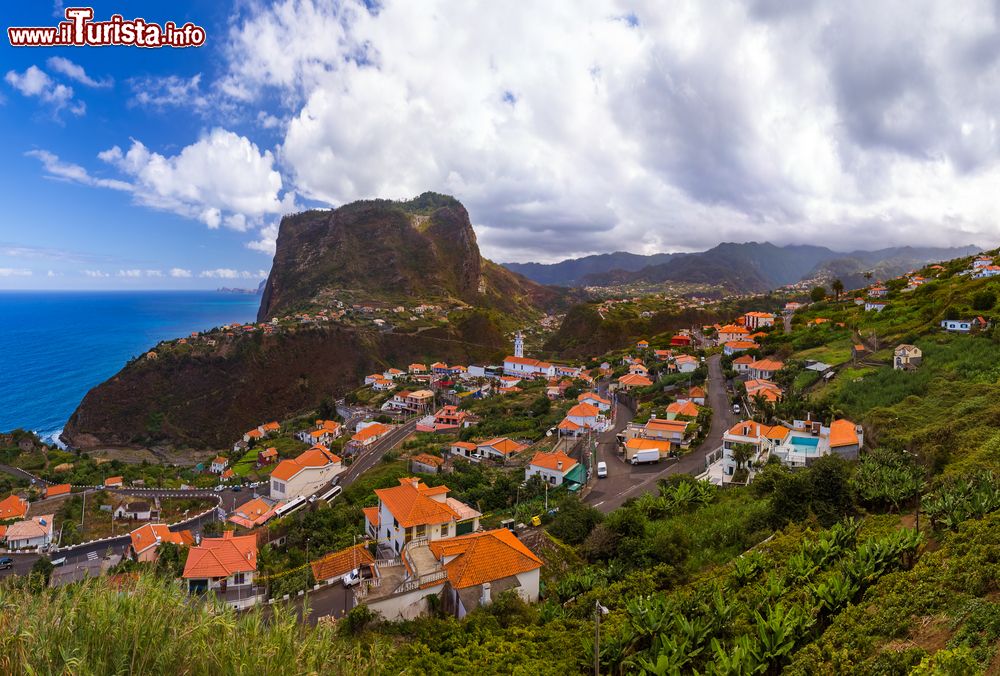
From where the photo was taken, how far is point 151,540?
2628cm

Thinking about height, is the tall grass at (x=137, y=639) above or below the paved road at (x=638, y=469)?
above

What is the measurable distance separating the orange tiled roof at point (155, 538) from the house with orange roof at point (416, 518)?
12.8m

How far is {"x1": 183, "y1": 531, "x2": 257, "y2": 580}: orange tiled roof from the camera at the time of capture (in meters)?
19.5

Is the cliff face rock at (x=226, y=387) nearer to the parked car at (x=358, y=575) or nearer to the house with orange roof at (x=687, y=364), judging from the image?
the house with orange roof at (x=687, y=364)

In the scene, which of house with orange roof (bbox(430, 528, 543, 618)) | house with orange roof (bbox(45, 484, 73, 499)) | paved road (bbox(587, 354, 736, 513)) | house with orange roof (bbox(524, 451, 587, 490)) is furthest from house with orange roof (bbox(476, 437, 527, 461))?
house with orange roof (bbox(45, 484, 73, 499))

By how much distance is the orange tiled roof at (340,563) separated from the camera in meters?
17.0

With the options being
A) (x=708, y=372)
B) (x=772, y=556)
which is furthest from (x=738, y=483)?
(x=708, y=372)

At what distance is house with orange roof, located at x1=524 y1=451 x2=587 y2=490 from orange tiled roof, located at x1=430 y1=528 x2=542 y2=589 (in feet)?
42.8

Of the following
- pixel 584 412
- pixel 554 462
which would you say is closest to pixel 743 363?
pixel 584 412

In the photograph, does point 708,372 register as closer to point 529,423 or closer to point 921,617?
point 529,423

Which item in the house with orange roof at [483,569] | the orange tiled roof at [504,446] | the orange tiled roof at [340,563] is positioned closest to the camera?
the house with orange roof at [483,569]

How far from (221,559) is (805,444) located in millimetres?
25770

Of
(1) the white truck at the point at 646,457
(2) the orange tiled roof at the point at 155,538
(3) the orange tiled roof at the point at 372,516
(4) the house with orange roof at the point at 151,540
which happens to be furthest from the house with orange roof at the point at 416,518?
(2) the orange tiled roof at the point at 155,538

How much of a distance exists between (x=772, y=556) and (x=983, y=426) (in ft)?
33.4
